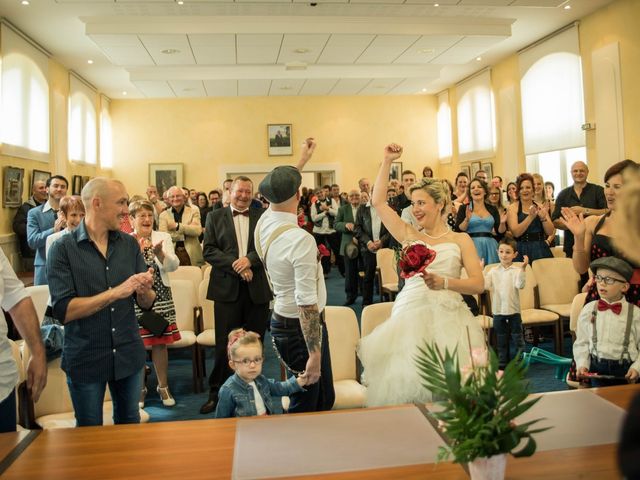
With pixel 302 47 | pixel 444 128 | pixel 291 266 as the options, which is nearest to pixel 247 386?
pixel 291 266

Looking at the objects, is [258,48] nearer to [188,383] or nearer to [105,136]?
[105,136]

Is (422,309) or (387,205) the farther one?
(387,205)

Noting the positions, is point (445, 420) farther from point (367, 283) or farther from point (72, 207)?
point (367, 283)

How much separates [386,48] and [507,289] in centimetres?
684

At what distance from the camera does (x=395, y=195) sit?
815cm

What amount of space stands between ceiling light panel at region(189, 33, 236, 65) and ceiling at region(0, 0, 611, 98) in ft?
0.06

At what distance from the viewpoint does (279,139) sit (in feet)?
51.0

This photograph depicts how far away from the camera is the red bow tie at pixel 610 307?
3.07 m

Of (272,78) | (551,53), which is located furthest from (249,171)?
(551,53)

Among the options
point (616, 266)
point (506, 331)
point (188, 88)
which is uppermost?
point (188, 88)

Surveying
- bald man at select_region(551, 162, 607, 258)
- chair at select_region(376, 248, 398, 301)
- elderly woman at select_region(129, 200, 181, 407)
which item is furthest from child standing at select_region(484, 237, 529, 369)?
elderly woman at select_region(129, 200, 181, 407)

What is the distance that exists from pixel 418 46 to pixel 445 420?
10015 mm

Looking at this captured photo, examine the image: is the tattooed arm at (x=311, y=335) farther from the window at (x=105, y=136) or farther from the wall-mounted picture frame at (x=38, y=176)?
the window at (x=105, y=136)

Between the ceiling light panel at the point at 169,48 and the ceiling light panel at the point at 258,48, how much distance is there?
917 millimetres
